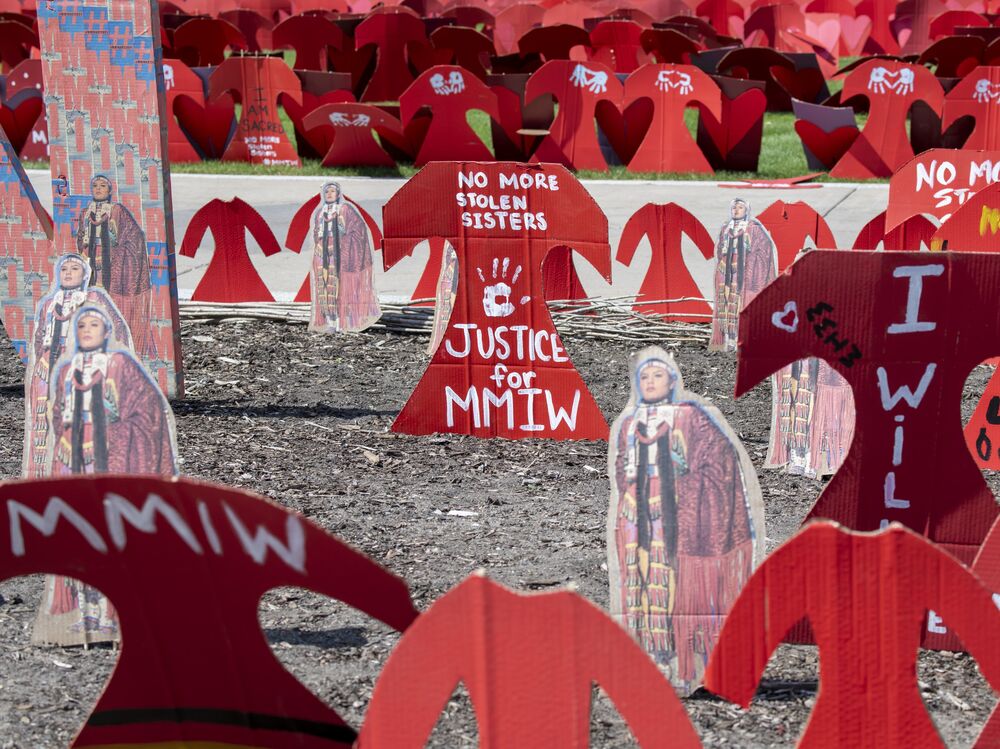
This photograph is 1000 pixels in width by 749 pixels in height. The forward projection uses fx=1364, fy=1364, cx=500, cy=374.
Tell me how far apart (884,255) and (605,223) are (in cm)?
208

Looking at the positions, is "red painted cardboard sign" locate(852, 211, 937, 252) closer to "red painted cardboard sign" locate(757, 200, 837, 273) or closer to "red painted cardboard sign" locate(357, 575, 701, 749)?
"red painted cardboard sign" locate(757, 200, 837, 273)

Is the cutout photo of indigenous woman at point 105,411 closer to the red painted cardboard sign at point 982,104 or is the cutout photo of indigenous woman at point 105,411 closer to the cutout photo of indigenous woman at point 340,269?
the cutout photo of indigenous woman at point 340,269

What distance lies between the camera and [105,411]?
141 inches

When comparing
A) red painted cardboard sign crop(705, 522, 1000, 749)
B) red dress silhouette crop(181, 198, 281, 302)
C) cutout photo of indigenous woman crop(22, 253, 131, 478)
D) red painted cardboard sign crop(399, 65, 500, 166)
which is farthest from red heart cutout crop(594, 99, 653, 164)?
red painted cardboard sign crop(705, 522, 1000, 749)

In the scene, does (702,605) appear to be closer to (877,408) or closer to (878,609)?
(877,408)

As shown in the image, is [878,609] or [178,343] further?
[178,343]

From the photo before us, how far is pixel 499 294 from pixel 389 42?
13283mm

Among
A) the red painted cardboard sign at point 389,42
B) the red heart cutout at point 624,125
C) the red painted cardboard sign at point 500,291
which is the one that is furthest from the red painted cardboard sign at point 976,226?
the red painted cardboard sign at point 389,42

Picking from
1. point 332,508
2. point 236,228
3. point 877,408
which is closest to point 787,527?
point 877,408

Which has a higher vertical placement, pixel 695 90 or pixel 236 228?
pixel 695 90

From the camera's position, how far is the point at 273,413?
6.32 meters

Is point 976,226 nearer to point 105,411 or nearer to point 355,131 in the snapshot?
point 105,411

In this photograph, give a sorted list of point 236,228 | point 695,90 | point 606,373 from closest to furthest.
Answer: point 606,373
point 236,228
point 695,90

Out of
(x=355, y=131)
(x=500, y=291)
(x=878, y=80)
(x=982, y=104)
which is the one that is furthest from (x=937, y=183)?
(x=355, y=131)
